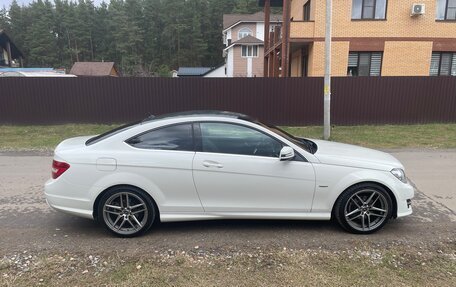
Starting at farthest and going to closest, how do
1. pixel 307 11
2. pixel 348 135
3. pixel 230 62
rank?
1. pixel 230 62
2. pixel 307 11
3. pixel 348 135

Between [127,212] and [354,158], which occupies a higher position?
[354,158]

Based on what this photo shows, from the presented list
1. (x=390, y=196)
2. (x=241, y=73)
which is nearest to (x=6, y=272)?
(x=390, y=196)

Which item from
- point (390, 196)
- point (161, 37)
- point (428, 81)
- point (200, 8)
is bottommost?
point (390, 196)

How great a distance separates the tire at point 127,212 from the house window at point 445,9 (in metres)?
19.0

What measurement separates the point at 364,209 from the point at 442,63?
1768 cm

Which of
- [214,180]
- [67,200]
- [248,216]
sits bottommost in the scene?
[248,216]

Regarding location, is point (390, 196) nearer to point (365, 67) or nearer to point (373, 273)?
point (373, 273)

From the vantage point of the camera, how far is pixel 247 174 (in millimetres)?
3875

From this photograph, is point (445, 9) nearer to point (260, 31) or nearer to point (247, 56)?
point (247, 56)

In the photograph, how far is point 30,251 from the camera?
11.9ft

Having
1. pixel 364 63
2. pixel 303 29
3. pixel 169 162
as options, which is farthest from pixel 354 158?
pixel 364 63

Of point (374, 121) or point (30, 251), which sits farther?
point (374, 121)

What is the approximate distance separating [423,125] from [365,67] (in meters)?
5.48

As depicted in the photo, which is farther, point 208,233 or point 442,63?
point 442,63
